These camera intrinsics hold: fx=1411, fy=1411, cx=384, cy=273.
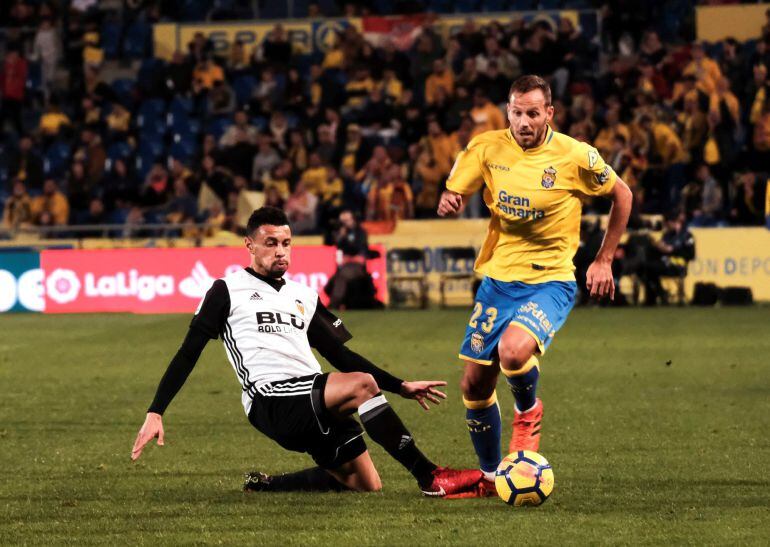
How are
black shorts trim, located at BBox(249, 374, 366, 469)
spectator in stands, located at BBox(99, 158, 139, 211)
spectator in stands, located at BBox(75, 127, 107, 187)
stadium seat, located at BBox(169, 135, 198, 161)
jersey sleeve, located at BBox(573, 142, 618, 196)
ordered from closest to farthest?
A: black shorts trim, located at BBox(249, 374, 366, 469) < jersey sleeve, located at BBox(573, 142, 618, 196) < spectator in stands, located at BBox(99, 158, 139, 211) < spectator in stands, located at BBox(75, 127, 107, 187) < stadium seat, located at BBox(169, 135, 198, 161)

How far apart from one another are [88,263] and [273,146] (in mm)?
4294

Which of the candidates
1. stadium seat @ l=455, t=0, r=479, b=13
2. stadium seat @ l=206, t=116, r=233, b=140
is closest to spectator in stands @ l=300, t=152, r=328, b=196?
stadium seat @ l=206, t=116, r=233, b=140

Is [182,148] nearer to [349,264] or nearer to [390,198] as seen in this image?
[390,198]

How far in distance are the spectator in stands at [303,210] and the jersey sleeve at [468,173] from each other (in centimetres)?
1572

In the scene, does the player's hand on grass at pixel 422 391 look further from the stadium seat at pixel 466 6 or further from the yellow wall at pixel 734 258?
the stadium seat at pixel 466 6

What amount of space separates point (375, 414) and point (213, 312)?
957 mm

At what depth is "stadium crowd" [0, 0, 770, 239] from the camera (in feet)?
75.3

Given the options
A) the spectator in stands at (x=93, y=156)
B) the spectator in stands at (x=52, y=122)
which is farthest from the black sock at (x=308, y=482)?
the spectator in stands at (x=52, y=122)

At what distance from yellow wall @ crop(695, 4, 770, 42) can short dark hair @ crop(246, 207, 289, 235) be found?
68.2ft

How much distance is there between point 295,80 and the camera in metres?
26.0

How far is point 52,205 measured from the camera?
2500 cm

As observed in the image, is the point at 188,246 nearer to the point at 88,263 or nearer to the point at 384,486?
the point at 88,263

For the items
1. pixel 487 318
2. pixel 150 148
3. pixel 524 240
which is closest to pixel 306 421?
pixel 487 318

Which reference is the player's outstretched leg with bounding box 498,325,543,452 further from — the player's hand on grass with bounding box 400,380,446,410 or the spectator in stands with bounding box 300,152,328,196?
the spectator in stands with bounding box 300,152,328,196
